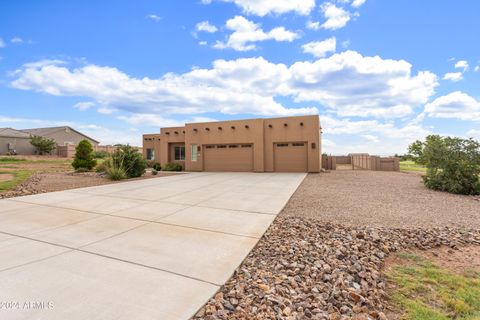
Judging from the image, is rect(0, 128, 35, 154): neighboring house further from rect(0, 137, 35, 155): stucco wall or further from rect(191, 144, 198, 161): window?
rect(191, 144, 198, 161): window

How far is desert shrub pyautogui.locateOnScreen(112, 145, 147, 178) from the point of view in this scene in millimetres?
14008

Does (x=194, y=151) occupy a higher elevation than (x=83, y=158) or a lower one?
higher

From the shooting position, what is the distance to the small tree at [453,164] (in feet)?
31.3

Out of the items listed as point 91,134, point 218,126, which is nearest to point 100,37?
point 218,126

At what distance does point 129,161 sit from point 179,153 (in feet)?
26.9

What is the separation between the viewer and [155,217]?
5570 millimetres

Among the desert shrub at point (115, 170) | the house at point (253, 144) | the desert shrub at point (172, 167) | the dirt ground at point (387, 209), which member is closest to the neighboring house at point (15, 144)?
the desert shrub at point (172, 167)

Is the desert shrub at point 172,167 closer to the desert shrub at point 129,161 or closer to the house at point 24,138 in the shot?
the desert shrub at point 129,161

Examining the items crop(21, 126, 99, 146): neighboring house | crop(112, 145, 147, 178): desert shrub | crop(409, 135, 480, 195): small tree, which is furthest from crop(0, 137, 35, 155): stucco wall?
crop(409, 135, 480, 195): small tree

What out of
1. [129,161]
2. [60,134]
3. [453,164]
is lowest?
[453,164]

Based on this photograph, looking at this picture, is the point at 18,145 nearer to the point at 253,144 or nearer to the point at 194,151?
the point at 194,151

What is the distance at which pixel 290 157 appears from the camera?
17.9 m

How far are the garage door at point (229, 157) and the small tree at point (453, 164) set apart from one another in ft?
37.1

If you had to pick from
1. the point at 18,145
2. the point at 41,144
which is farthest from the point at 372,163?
the point at 18,145
